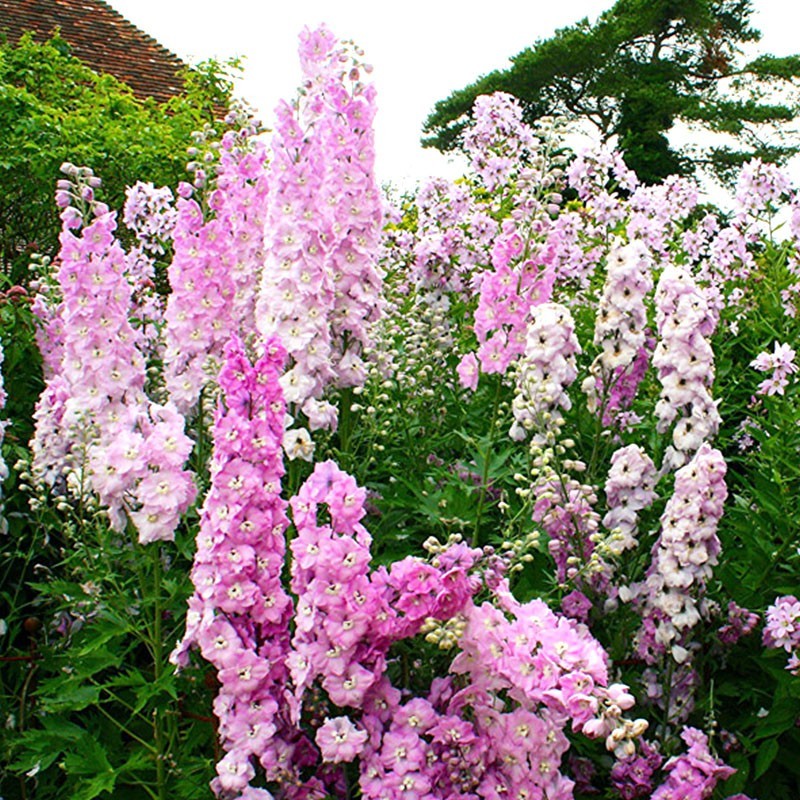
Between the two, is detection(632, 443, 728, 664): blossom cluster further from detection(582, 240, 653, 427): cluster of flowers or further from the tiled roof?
the tiled roof

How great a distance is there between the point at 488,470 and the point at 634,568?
2.03 feet

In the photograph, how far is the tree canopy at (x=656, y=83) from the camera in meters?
24.8

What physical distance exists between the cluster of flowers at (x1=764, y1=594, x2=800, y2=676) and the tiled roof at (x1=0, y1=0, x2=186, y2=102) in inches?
760

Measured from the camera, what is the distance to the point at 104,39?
884 inches

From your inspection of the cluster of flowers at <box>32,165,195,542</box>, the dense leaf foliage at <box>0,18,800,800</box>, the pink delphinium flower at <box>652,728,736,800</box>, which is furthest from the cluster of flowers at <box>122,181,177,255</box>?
the pink delphinium flower at <box>652,728,736,800</box>

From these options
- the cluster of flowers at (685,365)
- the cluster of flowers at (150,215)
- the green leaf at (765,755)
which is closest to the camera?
the green leaf at (765,755)

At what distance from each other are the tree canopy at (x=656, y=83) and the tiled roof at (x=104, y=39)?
→ 299 inches

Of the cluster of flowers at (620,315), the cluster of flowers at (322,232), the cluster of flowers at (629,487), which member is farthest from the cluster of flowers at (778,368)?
the cluster of flowers at (322,232)

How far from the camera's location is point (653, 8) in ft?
86.0

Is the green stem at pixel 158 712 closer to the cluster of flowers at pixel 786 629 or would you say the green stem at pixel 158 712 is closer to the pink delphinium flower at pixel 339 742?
the pink delphinium flower at pixel 339 742

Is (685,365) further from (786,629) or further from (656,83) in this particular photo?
(656,83)

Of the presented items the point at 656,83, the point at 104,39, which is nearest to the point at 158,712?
the point at 104,39

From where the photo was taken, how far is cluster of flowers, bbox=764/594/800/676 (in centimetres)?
308

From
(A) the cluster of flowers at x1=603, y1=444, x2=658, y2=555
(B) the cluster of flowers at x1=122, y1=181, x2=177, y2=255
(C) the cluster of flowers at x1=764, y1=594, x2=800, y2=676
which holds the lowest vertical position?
(C) the cluster of flowers at x1=764, y1=594, x2=800, y2=676
